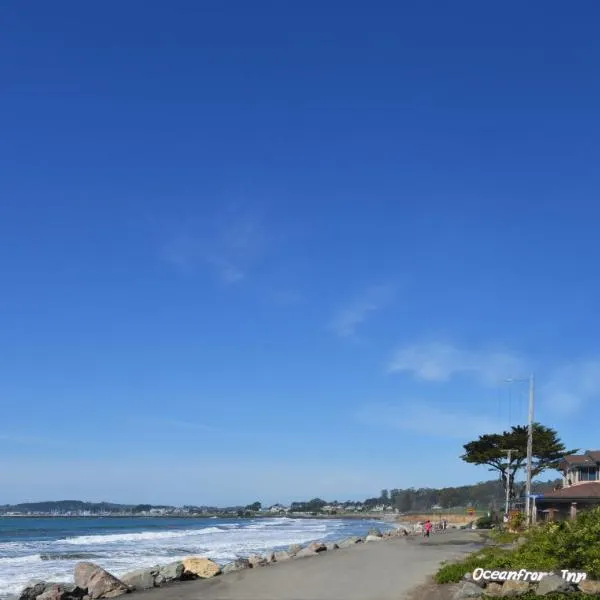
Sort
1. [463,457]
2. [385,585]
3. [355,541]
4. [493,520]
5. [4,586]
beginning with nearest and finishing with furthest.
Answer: [385,585] < [4,586] < [355,541] < [493,520] < [463,457]

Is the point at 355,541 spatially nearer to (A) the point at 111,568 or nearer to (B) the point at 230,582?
(A) the point at 111,568

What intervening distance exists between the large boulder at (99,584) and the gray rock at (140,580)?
377 mm

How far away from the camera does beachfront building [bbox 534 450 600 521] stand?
46.8 m

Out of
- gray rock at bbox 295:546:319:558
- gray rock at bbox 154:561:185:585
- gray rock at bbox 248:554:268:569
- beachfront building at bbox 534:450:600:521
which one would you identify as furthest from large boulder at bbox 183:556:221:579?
beachfront building at bbox 534:450:600:521

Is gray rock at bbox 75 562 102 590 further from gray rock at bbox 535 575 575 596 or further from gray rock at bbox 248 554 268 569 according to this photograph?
gray rock at bbox 535 575 575 596

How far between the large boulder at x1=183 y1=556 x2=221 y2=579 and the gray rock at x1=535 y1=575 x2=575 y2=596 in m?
10.2

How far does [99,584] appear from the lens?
1769 centimetres

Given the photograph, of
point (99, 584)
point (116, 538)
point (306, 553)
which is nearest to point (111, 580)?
point (99, 584)

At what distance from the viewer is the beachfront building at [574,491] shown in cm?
4681

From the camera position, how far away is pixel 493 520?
60062mm

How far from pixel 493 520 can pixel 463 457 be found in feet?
26.7

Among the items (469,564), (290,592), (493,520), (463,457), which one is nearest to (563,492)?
(493,520)

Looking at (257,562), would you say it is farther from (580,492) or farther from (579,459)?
(579,459)

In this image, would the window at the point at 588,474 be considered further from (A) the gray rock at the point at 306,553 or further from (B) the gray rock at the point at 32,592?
(B) the gray rock at the point at 32,592
